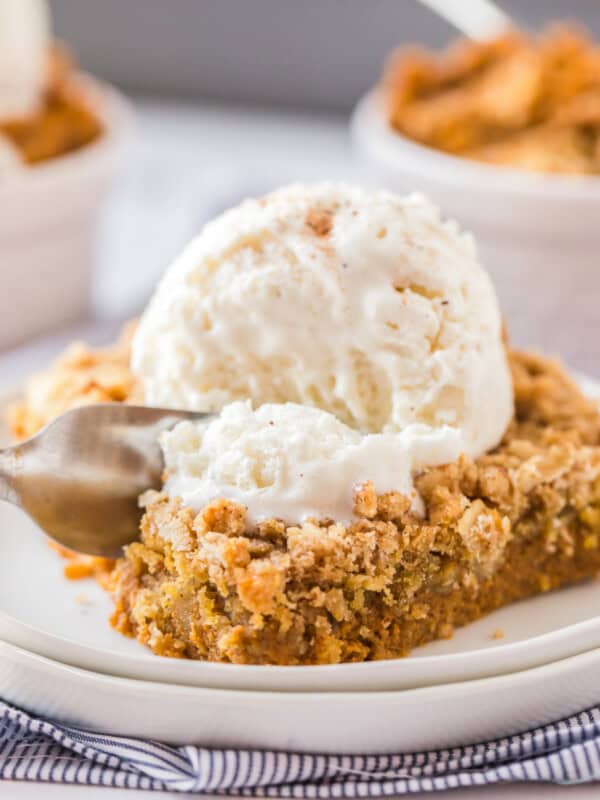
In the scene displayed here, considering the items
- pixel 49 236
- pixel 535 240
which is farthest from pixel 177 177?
pixel 535 240

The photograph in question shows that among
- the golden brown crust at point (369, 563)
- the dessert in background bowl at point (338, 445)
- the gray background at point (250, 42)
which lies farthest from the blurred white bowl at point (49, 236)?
the gray background at point (250, 42)

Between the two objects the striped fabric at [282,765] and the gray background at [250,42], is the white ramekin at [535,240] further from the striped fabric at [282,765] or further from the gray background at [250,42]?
the gray background at [250,42]

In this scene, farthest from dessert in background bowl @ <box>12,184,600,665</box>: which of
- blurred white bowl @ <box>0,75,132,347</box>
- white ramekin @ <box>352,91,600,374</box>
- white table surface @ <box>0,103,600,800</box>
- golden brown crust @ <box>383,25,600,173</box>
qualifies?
golden brown crust @ <box>383,25,600,173</box>

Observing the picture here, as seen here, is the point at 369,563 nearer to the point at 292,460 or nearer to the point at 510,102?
the point at 292,460

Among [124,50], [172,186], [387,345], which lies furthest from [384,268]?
[124,50]

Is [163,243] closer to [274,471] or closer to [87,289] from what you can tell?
[87,289]
